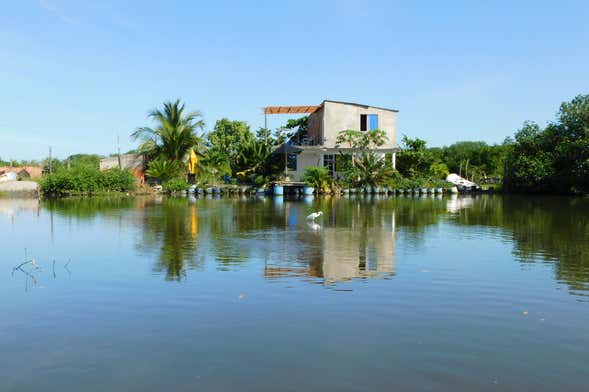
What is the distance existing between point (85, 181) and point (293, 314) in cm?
3168

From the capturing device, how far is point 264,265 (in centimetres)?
988

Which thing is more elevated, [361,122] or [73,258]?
[361,122]

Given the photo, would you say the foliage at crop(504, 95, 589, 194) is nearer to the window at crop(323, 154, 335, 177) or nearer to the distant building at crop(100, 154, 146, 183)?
the window at crop(323, 154, 335, 177)

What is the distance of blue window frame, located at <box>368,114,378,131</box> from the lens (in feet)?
126

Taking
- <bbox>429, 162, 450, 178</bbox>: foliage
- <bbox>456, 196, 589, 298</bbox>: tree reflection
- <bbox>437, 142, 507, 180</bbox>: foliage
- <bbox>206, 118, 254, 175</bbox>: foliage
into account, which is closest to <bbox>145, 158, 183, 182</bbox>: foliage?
<bbox>206, 118, 254, 175</bbox>: foliage

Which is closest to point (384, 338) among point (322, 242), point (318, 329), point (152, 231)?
point (318, 329)

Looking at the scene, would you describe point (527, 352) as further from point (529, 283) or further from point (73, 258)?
point (73, 258)

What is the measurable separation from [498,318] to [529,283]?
2.33m

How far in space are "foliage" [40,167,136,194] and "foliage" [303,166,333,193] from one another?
485 inches

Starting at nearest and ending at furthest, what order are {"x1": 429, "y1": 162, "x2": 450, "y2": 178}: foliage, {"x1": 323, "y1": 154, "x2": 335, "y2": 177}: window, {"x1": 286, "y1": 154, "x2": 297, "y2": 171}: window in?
{"x1": 323, "y1": 154, "x2": 335, "y2": 177}: window → {"x1": 286, "y1": 154, "x2": 297, "y2": 171}: window → {"x1": 429, "y1": 162, "x2": 450, "y2": 178}: foliage

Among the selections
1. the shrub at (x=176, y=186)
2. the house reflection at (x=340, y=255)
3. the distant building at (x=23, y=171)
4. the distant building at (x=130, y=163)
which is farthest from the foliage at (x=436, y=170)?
the distant building at (x=23, y=171)

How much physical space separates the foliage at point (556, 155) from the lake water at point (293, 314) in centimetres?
2687

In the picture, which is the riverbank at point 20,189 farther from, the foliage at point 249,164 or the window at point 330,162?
the window at point 330,162

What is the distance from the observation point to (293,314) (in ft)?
21.6
